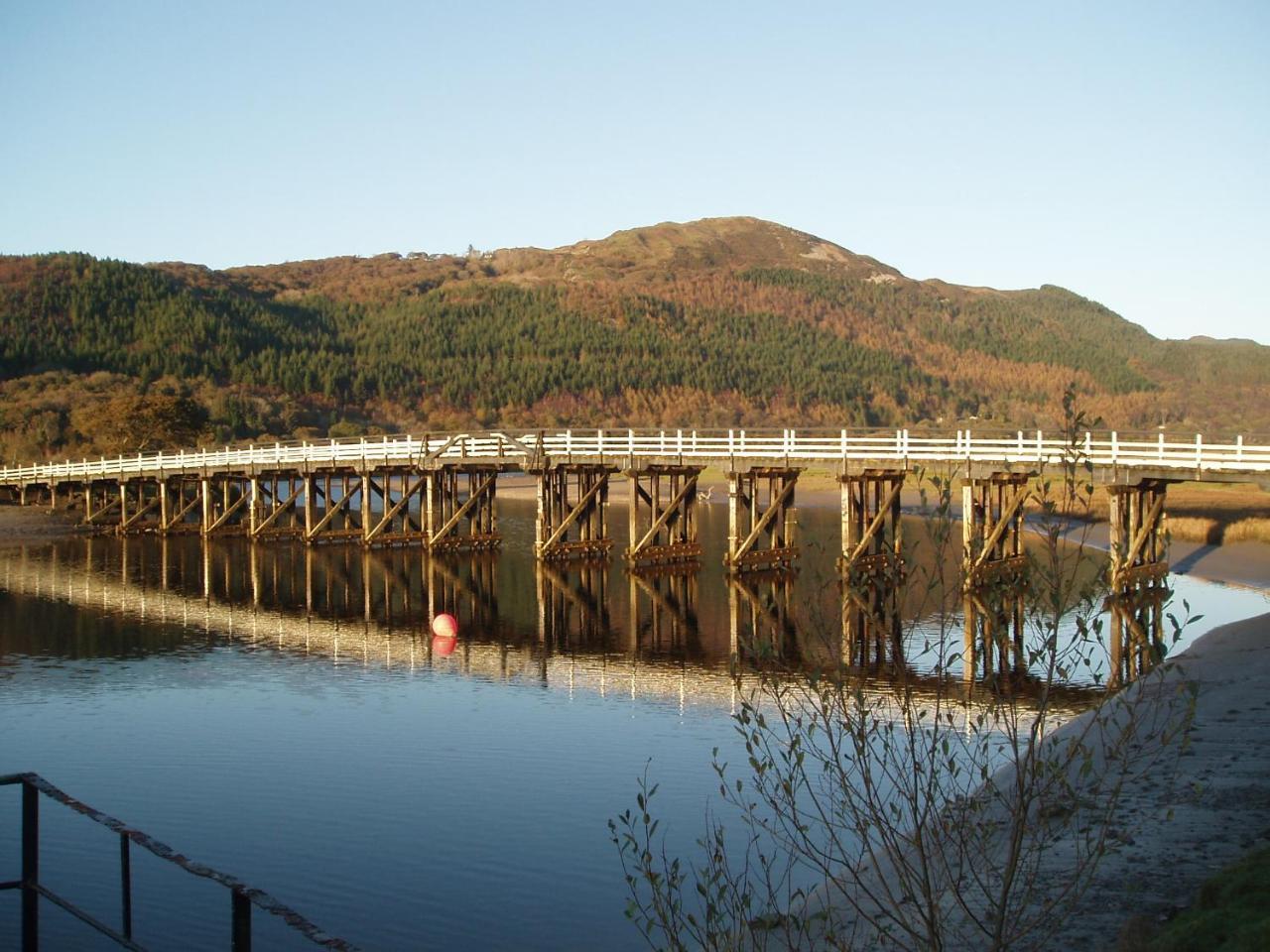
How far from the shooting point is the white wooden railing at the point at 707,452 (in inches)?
1150

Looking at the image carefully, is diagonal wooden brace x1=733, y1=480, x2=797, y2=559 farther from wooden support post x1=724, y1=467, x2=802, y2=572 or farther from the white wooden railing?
the white wooden railing

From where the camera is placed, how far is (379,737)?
60.6 ft

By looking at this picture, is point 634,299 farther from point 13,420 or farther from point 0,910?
point 0,910

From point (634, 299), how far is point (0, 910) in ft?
580

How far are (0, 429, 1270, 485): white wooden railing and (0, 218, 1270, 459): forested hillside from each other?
19.7 m

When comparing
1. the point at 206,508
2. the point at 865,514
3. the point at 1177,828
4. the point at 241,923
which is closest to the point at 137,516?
the point at 206,508

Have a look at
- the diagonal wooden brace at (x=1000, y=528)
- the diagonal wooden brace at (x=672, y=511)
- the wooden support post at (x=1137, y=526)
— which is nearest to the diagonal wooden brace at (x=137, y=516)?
the diagonal wooden brace at (x=672, y=511)

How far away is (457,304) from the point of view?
17762 cm

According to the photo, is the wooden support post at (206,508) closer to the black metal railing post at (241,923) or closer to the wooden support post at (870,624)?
the wooden support post at (870,624)

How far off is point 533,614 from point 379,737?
1215 cm

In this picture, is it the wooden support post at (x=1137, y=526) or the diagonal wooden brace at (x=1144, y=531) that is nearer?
the wooden support post at (x=1137, y=526)

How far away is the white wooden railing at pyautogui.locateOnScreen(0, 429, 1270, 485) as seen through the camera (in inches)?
1150

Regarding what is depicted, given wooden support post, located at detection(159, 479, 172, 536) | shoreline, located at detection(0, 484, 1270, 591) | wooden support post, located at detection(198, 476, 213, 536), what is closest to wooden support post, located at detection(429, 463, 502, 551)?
wooden support post, located at detection(198, 476, 213, 536)

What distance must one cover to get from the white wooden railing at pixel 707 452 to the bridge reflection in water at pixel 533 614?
3196 millimetres
